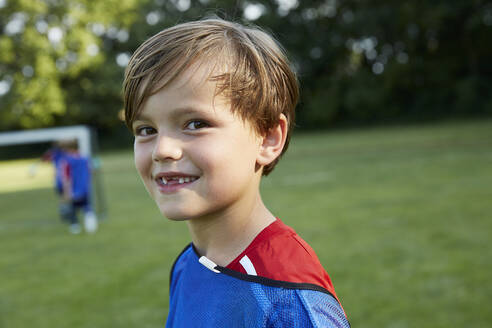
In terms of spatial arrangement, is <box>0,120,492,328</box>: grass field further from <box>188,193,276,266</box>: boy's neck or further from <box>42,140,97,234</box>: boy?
<box>188,193,276,266</box>: boy's neck

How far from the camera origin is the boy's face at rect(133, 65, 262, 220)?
1.10 m

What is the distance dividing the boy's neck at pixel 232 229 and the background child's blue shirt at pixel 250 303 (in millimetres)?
54

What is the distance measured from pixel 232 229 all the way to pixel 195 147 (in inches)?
10.6

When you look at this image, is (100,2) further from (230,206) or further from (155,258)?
(230,206)

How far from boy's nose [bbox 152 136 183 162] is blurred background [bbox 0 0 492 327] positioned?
608mm

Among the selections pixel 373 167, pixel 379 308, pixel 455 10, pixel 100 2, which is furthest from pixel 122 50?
pixel 379 308

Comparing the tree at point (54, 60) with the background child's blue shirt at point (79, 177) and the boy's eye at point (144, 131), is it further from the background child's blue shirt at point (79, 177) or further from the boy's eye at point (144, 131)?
the boy's eye at point (144, 131)

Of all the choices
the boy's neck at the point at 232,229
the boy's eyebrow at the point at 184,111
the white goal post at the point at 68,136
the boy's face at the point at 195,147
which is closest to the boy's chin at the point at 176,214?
the boy's face at the point at 195,147

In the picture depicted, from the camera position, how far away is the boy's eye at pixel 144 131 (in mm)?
1203

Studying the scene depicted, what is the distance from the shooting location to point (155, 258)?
239 inches

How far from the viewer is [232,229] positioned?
1245 millimetres

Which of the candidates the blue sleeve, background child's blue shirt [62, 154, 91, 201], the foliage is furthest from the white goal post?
the foliage

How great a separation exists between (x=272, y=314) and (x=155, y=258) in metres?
5.28

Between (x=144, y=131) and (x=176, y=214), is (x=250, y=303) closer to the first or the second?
(x=176, y=214)
